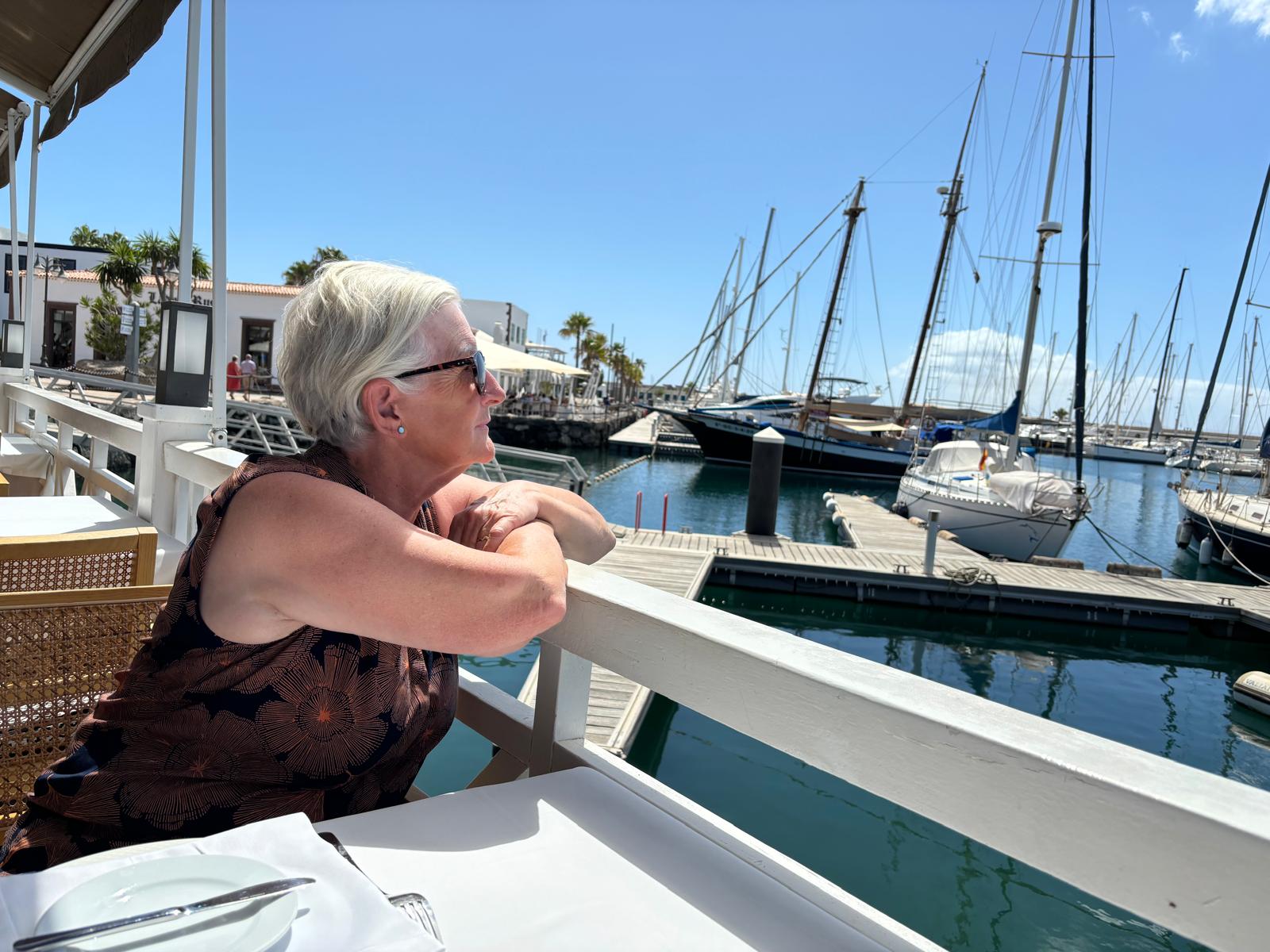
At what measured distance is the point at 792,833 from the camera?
577 cm

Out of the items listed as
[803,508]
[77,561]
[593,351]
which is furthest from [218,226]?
[593,351]

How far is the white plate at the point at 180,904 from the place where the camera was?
723mm

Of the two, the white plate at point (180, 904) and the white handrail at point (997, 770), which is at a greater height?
the white handrail at point (997, 770)

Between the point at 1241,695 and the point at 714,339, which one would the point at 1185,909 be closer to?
the point at 1241,695

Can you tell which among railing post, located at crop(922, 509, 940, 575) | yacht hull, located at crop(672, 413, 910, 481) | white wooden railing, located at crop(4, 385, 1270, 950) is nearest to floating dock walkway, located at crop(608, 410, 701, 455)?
yacht hull, located at crop(672, 413, 910, 481)

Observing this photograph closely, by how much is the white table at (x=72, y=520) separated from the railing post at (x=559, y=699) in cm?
179

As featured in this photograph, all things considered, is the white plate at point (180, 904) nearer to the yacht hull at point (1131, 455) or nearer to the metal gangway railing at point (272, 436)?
the metal gangway railing at point (272, 436)

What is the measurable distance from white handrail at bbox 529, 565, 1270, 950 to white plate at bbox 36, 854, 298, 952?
52cm

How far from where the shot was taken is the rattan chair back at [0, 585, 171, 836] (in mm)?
1462

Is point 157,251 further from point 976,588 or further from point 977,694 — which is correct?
point 977,694

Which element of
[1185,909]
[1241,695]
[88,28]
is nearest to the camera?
[1185,909]

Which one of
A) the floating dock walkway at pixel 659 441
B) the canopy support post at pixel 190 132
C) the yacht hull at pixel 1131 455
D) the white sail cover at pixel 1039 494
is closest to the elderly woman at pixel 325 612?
the canopy support post at pixel 190 132

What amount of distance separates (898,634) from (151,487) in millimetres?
9941

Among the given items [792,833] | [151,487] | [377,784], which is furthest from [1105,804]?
[792,833]
